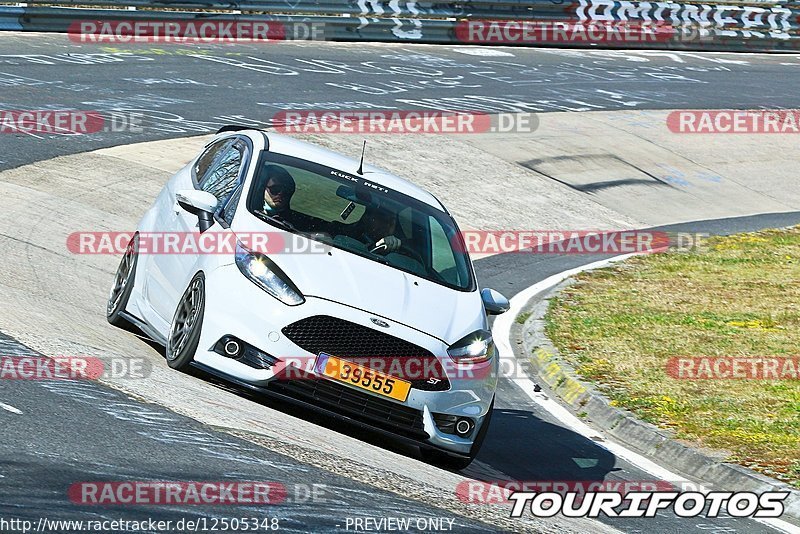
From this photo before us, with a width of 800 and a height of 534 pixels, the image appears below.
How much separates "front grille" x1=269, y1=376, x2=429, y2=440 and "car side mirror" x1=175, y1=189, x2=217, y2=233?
1.47 metres

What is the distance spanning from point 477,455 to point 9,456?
3742mm

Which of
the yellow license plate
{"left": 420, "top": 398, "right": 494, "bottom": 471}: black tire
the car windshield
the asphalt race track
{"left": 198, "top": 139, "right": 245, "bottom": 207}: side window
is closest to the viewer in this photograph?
the asphalt race track

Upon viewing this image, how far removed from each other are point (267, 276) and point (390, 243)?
119cm

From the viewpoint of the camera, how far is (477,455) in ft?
28.5

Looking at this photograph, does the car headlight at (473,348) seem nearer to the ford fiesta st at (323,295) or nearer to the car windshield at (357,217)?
the ford fiesta st at (323,295)

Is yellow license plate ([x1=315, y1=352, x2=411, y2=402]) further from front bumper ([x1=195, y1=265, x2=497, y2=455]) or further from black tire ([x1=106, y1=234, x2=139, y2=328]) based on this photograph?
black tire ([x1=106, y1=234, x2=139, y2=328])

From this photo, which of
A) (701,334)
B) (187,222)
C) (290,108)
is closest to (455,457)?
(187,222)

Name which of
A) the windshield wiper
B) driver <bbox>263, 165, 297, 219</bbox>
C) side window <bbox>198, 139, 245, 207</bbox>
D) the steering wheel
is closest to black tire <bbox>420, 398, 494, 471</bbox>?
the steering wheel

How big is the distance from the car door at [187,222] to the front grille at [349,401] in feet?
3.85

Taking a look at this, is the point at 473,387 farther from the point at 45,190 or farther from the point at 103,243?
the point at 45,190

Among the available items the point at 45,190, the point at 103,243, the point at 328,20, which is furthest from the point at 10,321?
the point at 328,20

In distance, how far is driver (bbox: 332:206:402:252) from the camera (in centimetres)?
859

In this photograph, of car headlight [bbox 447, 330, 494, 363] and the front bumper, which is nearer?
the front bumper

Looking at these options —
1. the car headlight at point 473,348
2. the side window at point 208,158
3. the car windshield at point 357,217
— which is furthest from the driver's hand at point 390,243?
the side window at point 208,158
